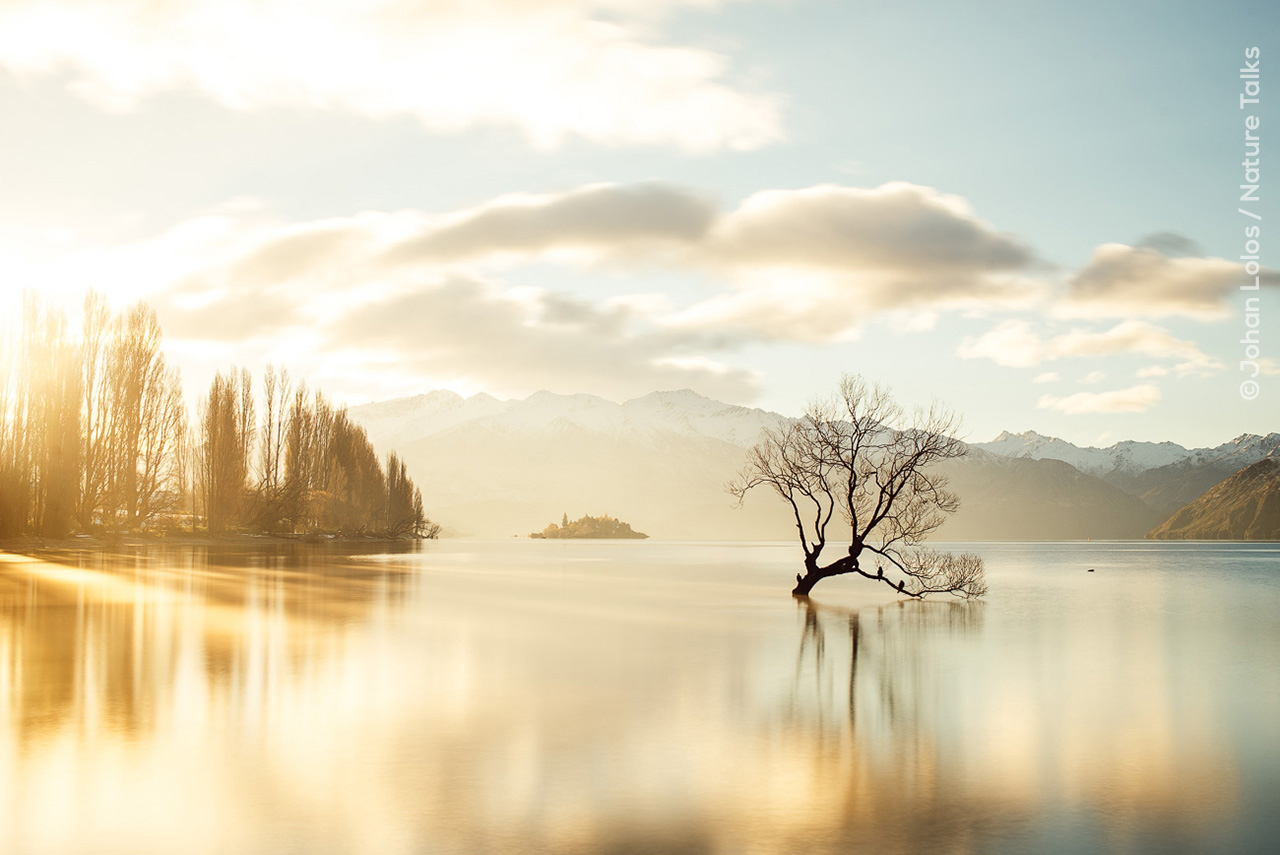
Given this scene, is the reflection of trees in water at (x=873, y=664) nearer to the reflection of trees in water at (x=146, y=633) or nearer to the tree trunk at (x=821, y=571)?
the tree trunk at (x=821, y=571)

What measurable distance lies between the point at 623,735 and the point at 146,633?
12067mm

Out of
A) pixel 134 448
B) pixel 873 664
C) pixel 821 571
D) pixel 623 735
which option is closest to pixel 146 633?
pixel 623 735

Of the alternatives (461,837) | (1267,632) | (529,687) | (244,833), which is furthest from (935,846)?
(1267,632)

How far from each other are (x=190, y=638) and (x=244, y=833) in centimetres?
1184

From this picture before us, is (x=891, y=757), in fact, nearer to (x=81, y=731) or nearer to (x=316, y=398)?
(x=81, y=731)

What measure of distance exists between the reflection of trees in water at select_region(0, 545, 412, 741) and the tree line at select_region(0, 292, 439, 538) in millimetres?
18916

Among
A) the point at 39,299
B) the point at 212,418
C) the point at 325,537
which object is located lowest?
the point at 325,537

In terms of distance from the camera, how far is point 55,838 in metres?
6.54

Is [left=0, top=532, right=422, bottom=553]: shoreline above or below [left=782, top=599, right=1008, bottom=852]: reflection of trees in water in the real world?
below

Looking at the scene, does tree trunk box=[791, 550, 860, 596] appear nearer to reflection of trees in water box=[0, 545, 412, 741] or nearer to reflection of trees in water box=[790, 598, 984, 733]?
reflection of trees in water box=[790, 598, 984, 733]

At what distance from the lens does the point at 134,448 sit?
59.6 meters

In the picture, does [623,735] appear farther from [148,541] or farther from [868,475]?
[148,541]

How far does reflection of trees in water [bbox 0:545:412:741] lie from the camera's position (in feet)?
37.3

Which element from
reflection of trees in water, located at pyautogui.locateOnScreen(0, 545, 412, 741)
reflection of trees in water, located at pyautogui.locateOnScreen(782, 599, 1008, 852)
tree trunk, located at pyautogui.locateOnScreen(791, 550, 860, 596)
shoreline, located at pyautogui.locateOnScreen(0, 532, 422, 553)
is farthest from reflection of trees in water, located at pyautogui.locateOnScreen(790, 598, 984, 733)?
shoreline, located at pyautogui.locateOnScreen(0, 532, 422, 553)
